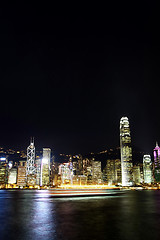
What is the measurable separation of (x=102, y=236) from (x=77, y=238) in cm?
139

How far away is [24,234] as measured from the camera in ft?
42.1

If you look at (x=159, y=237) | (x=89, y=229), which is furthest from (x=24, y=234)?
(x=159, y=237)

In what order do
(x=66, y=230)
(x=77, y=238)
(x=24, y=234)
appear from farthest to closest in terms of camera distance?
(x=66, y=230) → (x=24, y=234) → (x=77, y=238)

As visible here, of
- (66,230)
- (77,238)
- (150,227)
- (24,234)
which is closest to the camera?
(77,238)

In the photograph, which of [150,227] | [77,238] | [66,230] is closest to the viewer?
[77,238]

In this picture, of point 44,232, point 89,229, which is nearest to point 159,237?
point 89,229

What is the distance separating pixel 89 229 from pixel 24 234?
408 cm

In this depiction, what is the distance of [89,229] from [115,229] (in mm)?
1665

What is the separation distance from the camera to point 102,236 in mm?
12109

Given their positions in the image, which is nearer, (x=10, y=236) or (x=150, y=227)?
(x=10, y=236)

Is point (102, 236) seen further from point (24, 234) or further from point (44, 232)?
point (24, 234)

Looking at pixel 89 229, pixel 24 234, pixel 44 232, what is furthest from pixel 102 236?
pixel 24 234

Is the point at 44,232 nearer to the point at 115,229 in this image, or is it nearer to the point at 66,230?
the point at 66,230

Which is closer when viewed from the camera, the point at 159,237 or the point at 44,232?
the point at 159,237
